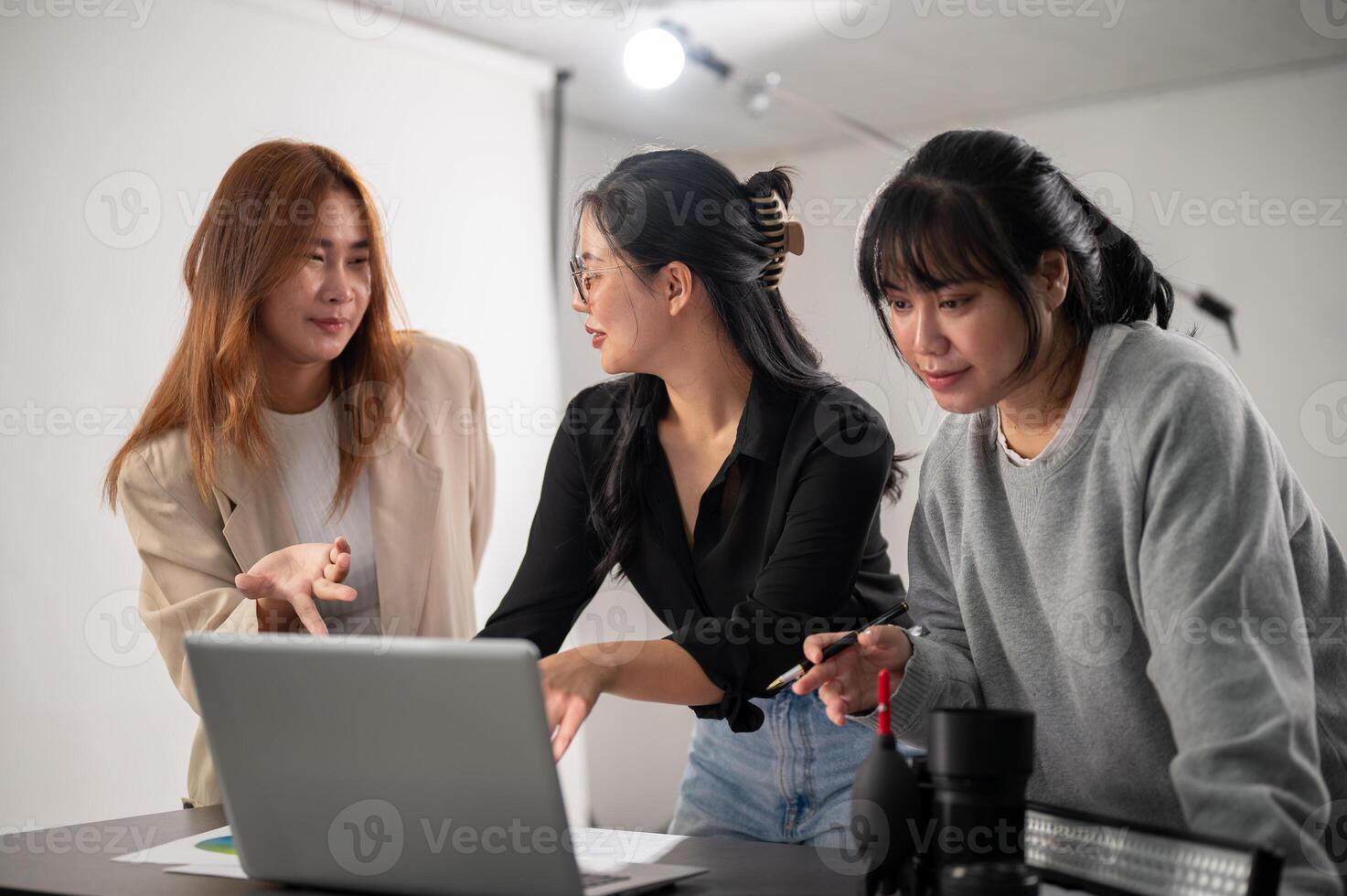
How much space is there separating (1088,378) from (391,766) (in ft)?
2.51

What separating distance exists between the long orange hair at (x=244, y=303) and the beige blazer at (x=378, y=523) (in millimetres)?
34

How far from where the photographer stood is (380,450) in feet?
6.54

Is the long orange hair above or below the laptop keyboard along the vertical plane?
above

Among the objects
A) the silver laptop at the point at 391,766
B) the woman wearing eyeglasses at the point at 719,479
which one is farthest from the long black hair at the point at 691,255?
the silver laptop at the point at 391,766

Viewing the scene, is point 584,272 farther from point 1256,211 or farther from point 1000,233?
point 1256,211

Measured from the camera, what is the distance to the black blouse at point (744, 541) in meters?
1.45

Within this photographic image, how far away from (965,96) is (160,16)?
7.65 ft

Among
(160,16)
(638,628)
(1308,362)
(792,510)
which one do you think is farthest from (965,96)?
(792,510)

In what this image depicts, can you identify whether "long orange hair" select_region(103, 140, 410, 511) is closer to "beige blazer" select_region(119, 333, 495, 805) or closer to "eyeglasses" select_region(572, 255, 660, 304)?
"beige blazer" select_region(119, 333, 495, 805)

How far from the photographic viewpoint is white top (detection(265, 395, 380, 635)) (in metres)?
1.94

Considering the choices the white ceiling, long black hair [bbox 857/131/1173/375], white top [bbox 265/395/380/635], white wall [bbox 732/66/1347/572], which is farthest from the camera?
white wall [bbox 732/66/1347/572]

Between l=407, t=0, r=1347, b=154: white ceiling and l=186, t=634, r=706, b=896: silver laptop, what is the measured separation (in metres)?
2.57

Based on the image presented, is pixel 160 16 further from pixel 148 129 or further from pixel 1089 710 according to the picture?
pixel 1089 710

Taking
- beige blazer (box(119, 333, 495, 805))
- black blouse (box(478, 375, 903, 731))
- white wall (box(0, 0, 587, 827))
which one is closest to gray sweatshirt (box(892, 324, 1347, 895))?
black blouse (box(478, 375, 903, 731))
